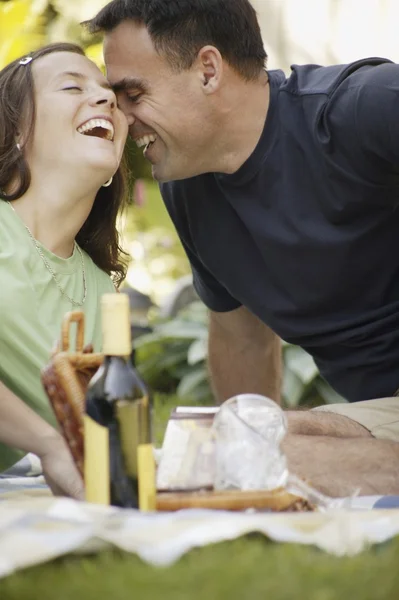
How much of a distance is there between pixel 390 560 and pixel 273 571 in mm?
233

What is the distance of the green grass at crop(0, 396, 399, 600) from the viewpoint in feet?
5.18

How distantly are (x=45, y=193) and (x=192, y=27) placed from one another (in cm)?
97

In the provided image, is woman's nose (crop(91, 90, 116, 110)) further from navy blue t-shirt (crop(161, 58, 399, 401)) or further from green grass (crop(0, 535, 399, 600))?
green grass (crop(0, 535, 399, 600))

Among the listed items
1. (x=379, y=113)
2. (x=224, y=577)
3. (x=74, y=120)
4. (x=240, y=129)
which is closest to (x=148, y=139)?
(x=240, y=129)

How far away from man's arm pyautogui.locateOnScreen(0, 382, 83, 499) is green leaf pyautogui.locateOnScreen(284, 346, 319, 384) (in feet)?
12.9

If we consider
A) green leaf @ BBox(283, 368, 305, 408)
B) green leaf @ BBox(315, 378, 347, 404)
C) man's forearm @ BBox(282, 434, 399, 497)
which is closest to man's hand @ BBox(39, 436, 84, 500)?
man's forearm @ BBox(282, 434, 399, 497)

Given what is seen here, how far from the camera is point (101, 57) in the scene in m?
7.69

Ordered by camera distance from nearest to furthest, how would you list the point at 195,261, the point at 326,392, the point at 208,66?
the point at 208,66, the point at 195,261, the point at 326,392

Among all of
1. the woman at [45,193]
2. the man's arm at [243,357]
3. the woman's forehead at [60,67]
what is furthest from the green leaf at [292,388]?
the woman's forehead at [60,67]

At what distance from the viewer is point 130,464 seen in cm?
194

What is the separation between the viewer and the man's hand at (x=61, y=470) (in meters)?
2.28

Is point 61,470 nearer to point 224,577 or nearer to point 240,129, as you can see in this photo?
point 224,577

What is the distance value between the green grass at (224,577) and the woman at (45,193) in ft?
4.04

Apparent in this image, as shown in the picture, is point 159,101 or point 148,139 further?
point 148,139
